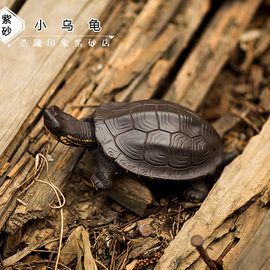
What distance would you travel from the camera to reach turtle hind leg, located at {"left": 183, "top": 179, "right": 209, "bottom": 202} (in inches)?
130

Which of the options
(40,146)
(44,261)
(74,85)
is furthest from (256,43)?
(44,261)

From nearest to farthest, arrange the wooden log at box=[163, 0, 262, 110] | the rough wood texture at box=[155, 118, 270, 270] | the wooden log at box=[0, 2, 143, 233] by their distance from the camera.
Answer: the rough wood texture at box=[155, 118, 270, 270]
the wooden log at box=[0, 2, 143, 233]
the wooden log at box=[163, 0, 262, 110]

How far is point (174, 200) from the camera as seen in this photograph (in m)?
3.44

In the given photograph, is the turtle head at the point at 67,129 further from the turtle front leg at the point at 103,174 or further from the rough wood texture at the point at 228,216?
the rough wood texture at the point at 228,216

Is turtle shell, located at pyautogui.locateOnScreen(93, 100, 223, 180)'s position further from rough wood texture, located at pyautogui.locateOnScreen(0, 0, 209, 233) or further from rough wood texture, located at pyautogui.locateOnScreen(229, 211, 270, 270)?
rough wood texture, located at pyautogui.locateOnScreen(229, 211, 270, 270)

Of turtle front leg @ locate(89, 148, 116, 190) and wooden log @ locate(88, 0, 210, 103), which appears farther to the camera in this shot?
wooden log @ locate(88, 0, 210, 103)

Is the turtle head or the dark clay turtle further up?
the dark clay turtle

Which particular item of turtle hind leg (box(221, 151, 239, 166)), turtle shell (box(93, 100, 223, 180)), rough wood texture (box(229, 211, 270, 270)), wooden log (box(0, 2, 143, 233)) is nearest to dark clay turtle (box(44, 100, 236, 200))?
turtle shell (box(93, 100, 223, 180))

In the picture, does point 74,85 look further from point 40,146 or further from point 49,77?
point 40,146

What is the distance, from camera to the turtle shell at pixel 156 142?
313cm

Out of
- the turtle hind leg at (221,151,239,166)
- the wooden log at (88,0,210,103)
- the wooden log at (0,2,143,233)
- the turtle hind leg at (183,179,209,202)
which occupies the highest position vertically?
Result: the wooden log at (88,0,210,103)

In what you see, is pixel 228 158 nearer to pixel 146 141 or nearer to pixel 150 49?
pixel 146 141

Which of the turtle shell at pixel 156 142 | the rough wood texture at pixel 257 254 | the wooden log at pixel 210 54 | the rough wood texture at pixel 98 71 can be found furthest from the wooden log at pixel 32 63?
the rough wood texture at pixel 257 254

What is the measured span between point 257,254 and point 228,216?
574 millimetres
